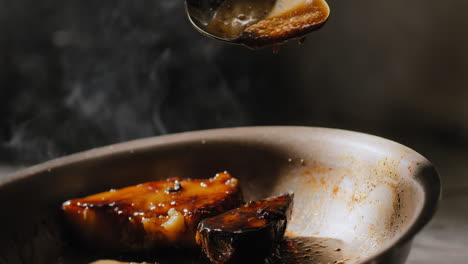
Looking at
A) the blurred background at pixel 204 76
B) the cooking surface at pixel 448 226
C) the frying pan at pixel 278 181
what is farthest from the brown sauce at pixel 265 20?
the blurred background at pixel 204 76

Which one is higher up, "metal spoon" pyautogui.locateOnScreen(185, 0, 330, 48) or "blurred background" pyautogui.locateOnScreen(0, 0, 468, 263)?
"metal spoon" pyautogui.locateOnScreen(185, 0, 330, 48)

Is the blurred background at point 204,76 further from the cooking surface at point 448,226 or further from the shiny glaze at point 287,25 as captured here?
the shiny glaze at point 287,25

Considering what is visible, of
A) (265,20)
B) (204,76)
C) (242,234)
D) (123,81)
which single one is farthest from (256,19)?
(123,81)

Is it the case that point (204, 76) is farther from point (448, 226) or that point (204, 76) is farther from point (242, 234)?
point (242, 234)

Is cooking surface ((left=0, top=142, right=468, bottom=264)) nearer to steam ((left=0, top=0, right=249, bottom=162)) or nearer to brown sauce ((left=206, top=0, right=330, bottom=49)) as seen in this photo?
brown sauce ((left=206, top=0, right=330, bottom=49))

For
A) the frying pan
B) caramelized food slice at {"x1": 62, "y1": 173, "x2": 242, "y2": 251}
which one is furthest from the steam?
caramelized food slice at {"x1": 62, "y1": 173, "x2": 242, "y2": 251}

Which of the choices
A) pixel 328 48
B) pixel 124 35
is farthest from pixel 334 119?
pixel 124 35

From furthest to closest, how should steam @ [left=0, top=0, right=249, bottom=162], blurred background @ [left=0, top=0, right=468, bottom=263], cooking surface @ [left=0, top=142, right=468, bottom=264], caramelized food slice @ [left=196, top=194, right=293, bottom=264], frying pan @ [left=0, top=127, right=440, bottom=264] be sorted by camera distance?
steam @ [left=0, top=0, right=249, bottom=162] → blurred background @ [left=0, top=0, right=468, bottom=263] → cooking surface @ [left=0, top=142, right=468, bottom=264] → frying pan @ [left=0, top=127, right=440, bottom=264] → caramelized food slice @ [left=196, top=194, right=293, bottom=264]

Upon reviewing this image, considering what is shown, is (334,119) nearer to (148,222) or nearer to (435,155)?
(435,155)
